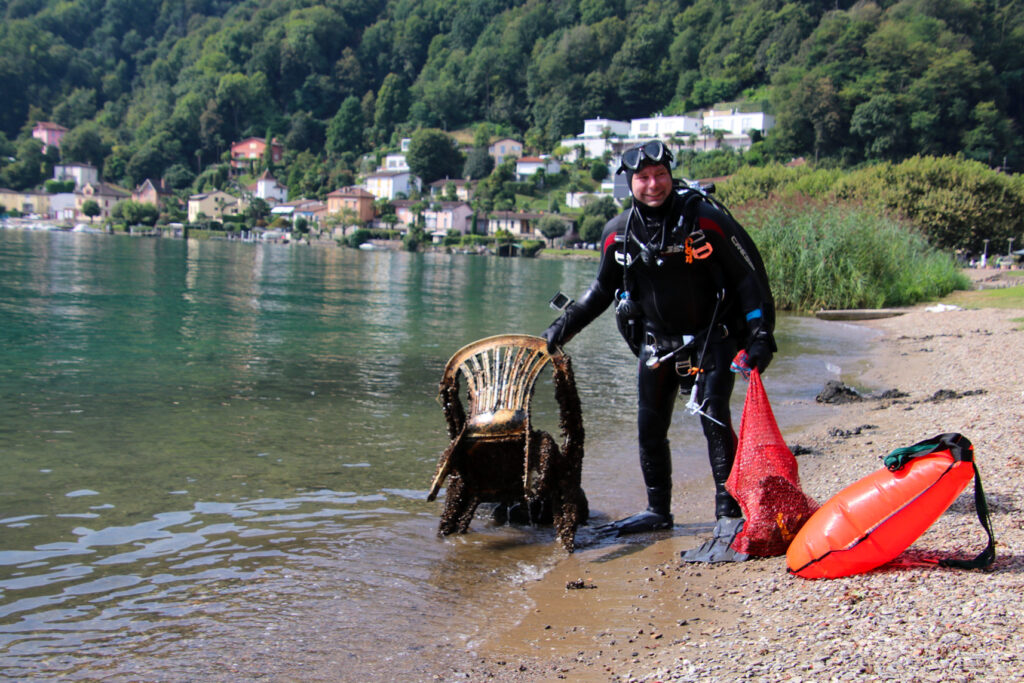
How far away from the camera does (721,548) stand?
5.30 m

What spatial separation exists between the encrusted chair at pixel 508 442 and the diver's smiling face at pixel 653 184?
125 cm

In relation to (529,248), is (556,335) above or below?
below

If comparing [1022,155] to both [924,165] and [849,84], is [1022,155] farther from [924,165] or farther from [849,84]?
[924,165]

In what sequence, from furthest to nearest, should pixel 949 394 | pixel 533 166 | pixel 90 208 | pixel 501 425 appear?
pixel 533 166 < pixel 90 208 < pixel 949 394 < pixel 501 425

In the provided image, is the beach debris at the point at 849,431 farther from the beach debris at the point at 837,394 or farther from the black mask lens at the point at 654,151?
the black mask lens at the point at 654,151

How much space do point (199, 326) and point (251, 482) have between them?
14136 mm

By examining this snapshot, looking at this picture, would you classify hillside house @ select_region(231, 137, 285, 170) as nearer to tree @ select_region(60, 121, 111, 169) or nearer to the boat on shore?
tree @ select_region(60, 121, 111, 169)

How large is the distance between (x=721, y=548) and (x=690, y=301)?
63.6 inches

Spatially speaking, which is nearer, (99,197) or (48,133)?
(99,197)

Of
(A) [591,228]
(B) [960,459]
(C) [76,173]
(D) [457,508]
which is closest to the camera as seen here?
(B) [960,459]

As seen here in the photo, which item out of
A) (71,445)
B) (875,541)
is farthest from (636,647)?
(71,445)

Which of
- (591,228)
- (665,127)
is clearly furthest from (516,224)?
(665,127)

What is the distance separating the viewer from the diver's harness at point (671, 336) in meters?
5.44

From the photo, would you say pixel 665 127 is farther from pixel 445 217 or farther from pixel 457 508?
pixel 457 508
